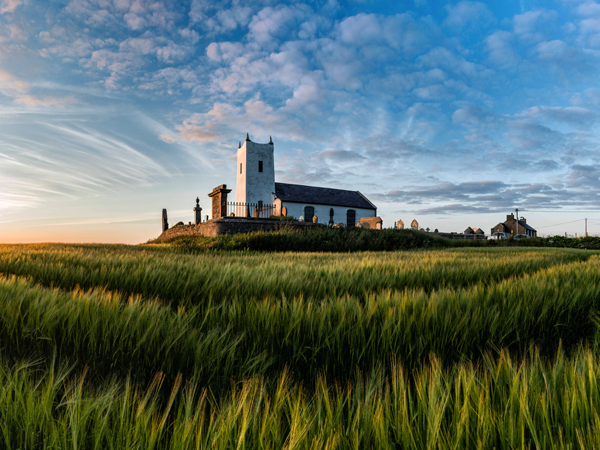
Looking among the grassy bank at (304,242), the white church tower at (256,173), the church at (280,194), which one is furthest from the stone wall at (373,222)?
the grassy bank at (304,242)

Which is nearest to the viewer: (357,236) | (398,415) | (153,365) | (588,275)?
(398,415)

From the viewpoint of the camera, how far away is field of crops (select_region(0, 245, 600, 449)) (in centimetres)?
73

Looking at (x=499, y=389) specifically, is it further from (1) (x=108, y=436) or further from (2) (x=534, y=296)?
(2) (x=534, y=296)

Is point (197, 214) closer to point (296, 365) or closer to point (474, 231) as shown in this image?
point (296, 365)

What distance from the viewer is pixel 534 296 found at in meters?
2.28

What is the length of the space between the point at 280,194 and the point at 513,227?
43.5m

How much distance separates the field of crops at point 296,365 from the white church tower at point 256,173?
32.5 meters

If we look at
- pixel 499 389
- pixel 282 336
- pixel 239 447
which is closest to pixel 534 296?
pixel 499 389

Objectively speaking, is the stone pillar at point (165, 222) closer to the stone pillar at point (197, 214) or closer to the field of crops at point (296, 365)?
the stone pillar at point (197, 214)

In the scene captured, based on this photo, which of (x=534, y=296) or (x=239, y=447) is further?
(x=534, y=296)

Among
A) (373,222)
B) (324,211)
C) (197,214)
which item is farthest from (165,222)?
(324,211)

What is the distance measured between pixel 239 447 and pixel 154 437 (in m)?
0.19

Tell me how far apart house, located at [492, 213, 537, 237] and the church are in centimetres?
2986

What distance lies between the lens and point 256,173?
35.5 metres
